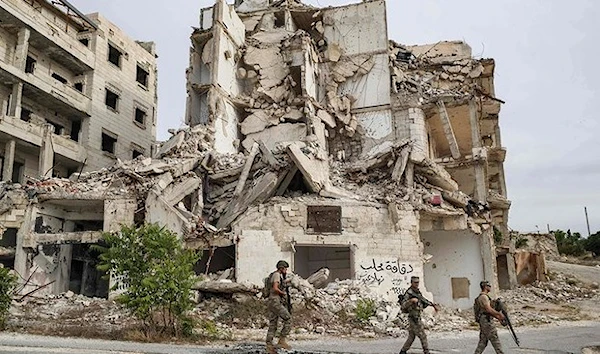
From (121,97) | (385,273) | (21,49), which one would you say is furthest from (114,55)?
(385,273)

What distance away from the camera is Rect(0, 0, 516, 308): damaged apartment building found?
17.2 meters

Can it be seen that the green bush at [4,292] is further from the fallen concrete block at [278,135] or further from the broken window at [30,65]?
the broken window at [30,65]

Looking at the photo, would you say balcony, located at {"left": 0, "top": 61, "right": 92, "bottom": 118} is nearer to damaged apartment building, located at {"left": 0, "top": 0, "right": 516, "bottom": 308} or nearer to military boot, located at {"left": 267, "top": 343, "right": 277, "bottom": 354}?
damaged apartment building, located at {"left": 0, "top": 0, "right": 516, "bottom": 308}

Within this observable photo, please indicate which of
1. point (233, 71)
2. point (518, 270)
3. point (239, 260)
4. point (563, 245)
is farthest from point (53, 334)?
point (563, 245)

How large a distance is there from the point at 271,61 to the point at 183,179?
1170cm

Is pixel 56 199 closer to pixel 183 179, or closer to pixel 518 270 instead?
pixel 183 179

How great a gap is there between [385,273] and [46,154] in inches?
675

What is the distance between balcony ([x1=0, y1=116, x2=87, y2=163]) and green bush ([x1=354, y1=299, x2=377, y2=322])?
17727mm

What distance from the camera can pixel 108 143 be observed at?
30.2 meters

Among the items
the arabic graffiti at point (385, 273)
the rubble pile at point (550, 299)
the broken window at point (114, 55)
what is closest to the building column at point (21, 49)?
the broken window at point (114, 55)

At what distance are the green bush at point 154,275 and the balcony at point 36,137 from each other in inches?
607

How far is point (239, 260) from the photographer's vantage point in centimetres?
1658

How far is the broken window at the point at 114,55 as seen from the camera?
30891 mm

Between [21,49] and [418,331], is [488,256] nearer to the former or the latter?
[418,331]
